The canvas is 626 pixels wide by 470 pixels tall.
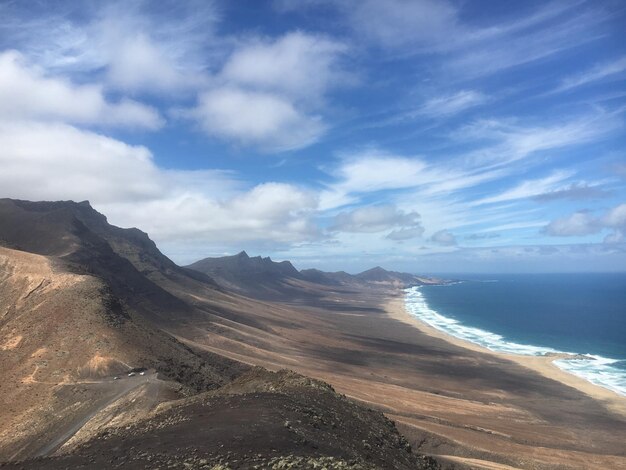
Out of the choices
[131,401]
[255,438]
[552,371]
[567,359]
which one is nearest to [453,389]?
[552,371]

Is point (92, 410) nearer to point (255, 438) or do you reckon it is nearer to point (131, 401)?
point (131, 401)

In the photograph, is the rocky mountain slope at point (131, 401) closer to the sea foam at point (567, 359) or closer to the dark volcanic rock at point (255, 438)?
the dark volcanic rock at point (255, 438)

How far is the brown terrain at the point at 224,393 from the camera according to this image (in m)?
24.9

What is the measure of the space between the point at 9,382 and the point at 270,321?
9531 centimetres

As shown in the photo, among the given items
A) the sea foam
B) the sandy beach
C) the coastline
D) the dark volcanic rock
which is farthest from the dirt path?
the sea foam

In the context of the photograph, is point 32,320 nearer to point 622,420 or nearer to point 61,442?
A: point 61,442

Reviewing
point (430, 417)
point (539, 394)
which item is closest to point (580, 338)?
point (539, 394)

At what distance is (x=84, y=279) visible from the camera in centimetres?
6338

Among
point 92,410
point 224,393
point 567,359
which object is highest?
point 224,393

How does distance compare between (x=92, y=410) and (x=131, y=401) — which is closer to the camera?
(x=131, y=401)

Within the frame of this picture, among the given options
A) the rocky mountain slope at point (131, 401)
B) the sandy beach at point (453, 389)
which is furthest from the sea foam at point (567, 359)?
the rocky mountain slope at point (131, 401)

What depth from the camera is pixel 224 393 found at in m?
33.5

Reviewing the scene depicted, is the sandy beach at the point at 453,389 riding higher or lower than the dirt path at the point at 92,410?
lower

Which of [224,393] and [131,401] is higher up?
[224,393]
